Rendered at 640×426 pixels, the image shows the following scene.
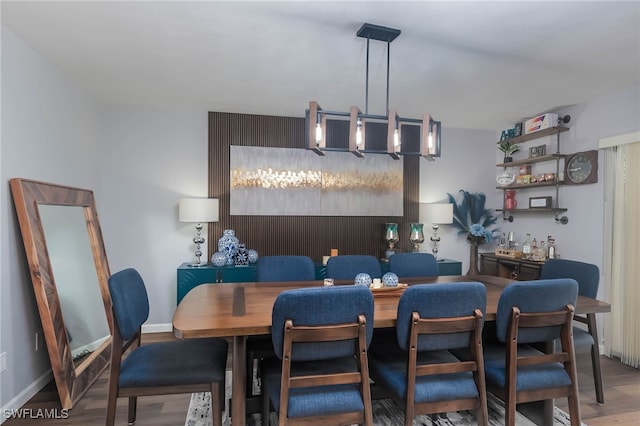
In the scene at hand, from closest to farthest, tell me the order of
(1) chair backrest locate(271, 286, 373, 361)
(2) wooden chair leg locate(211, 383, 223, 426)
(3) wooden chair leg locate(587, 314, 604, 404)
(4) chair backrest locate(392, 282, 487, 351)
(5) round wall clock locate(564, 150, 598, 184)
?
(1) chair backrest locate(271, 286, 373, 361), (4) chair backrest locate(392, 282, 487, 351), (2) wooden chair leg locate(211, 383, 223, 426), (3) wooden chair leg locate(587, 314, 604, 404), (5) round wall clock locate(564, 150, 598, 184)

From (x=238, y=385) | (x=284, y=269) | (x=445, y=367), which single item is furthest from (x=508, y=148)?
(x=238, y=385)

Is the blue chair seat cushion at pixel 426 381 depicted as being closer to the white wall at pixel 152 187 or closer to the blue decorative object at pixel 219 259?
the blue decorative object at pixel 219 259

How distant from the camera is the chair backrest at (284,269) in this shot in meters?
2.99

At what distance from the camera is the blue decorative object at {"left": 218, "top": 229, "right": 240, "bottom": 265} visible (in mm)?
3920

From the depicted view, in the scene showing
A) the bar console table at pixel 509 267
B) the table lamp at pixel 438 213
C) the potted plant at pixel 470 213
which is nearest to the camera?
the bar console table at pixel 509 267

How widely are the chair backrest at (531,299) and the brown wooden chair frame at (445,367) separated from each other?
17 centimetres

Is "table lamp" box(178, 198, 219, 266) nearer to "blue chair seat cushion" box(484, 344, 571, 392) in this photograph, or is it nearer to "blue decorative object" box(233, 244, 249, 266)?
"blue decorative object" box(233, 244, 249, 266)

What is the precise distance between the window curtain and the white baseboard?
4.76 metres

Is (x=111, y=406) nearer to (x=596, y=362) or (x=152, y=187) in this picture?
(x=152, y=187)

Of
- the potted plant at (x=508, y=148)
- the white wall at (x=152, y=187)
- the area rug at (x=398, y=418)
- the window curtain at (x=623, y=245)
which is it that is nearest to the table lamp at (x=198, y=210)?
the white wall at (x=152, y=187)

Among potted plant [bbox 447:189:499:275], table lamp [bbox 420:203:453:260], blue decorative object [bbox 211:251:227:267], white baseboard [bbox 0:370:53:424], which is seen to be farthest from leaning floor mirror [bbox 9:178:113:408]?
potted plant [bbox 447:189:499:275]

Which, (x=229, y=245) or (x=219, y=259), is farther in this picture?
(x=229, y=245)

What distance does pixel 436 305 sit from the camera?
1.77 m

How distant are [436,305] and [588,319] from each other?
5.32 feet
